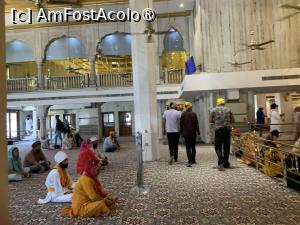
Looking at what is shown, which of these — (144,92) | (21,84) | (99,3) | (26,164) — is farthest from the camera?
(21,84)

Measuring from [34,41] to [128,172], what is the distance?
46.6 feet

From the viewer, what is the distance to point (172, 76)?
679 inches

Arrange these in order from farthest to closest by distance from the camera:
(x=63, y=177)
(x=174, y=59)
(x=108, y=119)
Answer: (x=108, y=119) < (x=174, y=59) < (x=63, y=177)

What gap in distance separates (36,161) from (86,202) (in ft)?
14.2

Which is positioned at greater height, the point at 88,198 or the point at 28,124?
the point at 28,124

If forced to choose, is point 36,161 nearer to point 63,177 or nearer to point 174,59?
point 63,177

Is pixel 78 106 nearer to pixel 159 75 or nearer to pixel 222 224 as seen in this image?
pixel 159 75

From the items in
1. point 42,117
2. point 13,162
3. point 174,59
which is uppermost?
point 174,59

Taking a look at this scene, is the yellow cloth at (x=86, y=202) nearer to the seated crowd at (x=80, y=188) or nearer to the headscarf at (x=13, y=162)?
the seated crowd at (x=80, y=188)

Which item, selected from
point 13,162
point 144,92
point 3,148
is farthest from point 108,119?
point 3,148

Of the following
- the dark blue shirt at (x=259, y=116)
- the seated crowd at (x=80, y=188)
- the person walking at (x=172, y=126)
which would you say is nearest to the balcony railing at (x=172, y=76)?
the dark blue shirt at (x=259, y=116)

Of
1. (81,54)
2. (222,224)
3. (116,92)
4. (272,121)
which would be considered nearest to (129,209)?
(222,224)

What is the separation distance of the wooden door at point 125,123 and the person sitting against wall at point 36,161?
1366 cm

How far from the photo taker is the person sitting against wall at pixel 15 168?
6.69m
